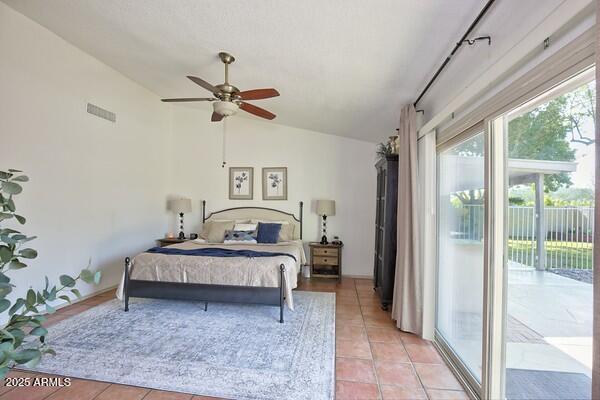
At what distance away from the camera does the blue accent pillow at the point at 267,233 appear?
4.43 meters

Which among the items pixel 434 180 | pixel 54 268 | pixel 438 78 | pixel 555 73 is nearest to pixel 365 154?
pixel 434 180

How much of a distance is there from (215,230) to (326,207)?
77.4 inches

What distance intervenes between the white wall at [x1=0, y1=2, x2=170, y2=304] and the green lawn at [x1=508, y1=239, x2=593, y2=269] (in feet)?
14.6

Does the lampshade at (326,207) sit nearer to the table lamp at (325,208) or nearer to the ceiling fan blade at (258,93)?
the table lamp at (325,208)

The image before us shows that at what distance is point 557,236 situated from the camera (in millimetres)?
1387

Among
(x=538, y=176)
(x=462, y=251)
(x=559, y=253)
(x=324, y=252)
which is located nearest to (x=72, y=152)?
(x=324, y=252)

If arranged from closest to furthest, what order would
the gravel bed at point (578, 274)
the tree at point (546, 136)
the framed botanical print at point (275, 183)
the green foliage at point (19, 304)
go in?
the green foliage at point (19, 304) < the gravel bed at point (578, 274) < the tree at point (546, 136) < the framed botanical print at point (275, 183)

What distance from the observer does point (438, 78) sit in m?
2.30

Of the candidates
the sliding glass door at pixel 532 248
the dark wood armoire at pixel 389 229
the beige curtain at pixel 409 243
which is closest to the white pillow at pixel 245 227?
the dark wood armoire at pixel 389 229

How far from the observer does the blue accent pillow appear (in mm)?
4430

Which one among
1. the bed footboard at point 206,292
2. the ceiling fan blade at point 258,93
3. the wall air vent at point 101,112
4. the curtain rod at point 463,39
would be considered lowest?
the bed footboard at point 206,292

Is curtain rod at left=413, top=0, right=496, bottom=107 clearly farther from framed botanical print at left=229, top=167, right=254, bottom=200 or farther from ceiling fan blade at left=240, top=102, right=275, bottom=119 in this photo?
framed botanical print at left=229, top=167, right=254, bottom=200

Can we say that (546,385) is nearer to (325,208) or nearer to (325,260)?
(325,260)

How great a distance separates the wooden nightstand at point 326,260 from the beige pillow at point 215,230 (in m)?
1.50
